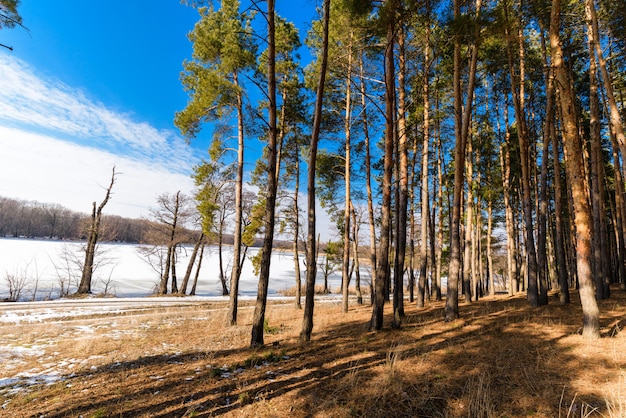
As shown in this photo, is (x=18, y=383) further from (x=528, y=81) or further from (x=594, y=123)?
(x=528, y=81)

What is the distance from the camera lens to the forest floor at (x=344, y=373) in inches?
145

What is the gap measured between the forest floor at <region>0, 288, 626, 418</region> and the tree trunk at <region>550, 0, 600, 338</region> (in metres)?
0.56

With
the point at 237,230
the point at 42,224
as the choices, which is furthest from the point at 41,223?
the point at 237,230

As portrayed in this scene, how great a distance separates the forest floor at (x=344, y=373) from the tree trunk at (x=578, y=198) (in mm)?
560

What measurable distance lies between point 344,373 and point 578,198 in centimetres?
629

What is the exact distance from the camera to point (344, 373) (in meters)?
4.89

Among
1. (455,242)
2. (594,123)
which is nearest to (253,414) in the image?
(455,242)

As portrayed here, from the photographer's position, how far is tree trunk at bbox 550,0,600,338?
602cm

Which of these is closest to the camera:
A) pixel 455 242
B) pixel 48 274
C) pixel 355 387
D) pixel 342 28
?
pixel 355 387

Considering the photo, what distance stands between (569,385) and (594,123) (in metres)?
10.2

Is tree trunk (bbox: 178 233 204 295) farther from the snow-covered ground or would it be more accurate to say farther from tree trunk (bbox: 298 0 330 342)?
tree trunk (bbox: 298 0 330 342)

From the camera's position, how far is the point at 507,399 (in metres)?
3.67

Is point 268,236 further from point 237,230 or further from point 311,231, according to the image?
point 237,230

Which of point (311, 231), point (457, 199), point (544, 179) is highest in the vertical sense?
point (544, 179)
